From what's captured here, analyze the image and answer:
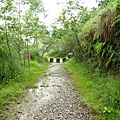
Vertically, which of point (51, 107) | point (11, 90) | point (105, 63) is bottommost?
point (51, 107)

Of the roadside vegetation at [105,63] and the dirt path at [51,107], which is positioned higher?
the roadside vegetation at [105,63]

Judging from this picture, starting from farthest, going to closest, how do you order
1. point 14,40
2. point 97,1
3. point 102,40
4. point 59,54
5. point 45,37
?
point 59,54, point 45,37, point 97,1, point 14,40, point 102,40

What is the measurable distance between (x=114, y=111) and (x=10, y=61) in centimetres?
482

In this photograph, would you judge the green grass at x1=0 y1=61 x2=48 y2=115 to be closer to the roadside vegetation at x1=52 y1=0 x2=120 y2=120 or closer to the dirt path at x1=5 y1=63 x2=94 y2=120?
the dirt path at x1=5 y1=63 x2=94 y2=120

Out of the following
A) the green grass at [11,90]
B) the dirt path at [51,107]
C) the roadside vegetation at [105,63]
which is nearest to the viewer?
the dirt path at [51,107]

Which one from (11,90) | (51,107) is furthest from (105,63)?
(11,90)

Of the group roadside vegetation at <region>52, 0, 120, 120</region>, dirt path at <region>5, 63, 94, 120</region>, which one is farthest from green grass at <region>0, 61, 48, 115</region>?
roadside vegetation at <region>52, 0, 120, 120</region>

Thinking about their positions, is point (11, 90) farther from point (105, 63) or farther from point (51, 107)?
point (105, 63)

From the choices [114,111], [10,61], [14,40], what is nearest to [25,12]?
[14,40]

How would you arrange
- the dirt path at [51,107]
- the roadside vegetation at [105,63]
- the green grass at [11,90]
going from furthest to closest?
1. the green grass at [11,90]
2. the roadside vegetation at [105,63]
3. the dirt path at [51,107]

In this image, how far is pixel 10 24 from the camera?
22.8 ft

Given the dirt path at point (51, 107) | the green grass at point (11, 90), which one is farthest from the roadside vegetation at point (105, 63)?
the green grass at point (11, 90)

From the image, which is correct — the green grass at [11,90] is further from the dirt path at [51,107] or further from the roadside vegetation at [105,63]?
the roadside vegetation at [105,63]

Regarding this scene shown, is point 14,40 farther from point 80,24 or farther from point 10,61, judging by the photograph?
point 80,24
